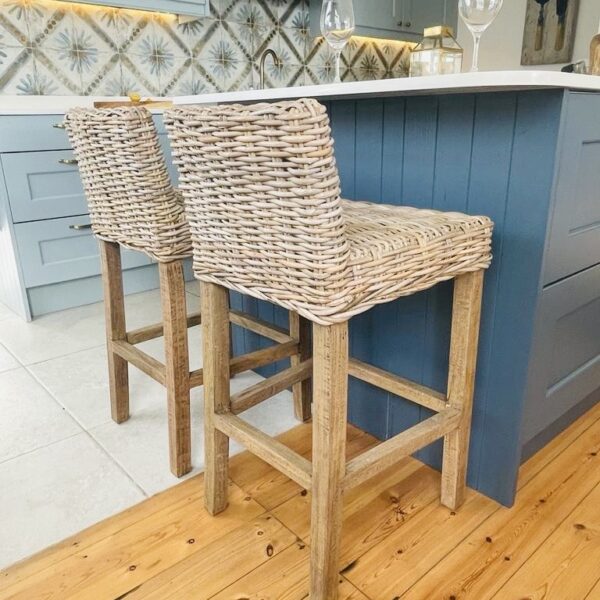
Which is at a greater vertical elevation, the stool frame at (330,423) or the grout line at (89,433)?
the stool frame at (330,423)

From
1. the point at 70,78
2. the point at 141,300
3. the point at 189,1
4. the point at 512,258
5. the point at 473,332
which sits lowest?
the point at 141,300

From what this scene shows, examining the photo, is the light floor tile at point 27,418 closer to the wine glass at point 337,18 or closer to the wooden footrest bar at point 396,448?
the wooden footrest bar at point 396,448

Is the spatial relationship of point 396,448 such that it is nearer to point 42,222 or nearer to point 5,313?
point 42,222

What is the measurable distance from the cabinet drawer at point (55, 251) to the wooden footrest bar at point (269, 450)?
1.65 m

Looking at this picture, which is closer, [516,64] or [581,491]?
[581,491]

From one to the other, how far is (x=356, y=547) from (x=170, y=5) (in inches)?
102

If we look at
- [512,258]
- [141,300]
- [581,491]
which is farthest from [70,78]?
[581,491]

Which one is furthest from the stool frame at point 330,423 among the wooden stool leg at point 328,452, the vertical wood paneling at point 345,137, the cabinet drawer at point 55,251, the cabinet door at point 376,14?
Answer: the cabinet door at point 376,14

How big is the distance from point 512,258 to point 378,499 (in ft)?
2.15

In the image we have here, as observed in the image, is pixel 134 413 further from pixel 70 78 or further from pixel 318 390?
pixel 70 78

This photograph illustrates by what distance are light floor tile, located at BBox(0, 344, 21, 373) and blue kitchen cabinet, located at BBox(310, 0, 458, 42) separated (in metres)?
2.59

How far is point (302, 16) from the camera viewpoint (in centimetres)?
350

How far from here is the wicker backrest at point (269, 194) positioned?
82cm

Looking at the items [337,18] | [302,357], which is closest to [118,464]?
[302,357]
